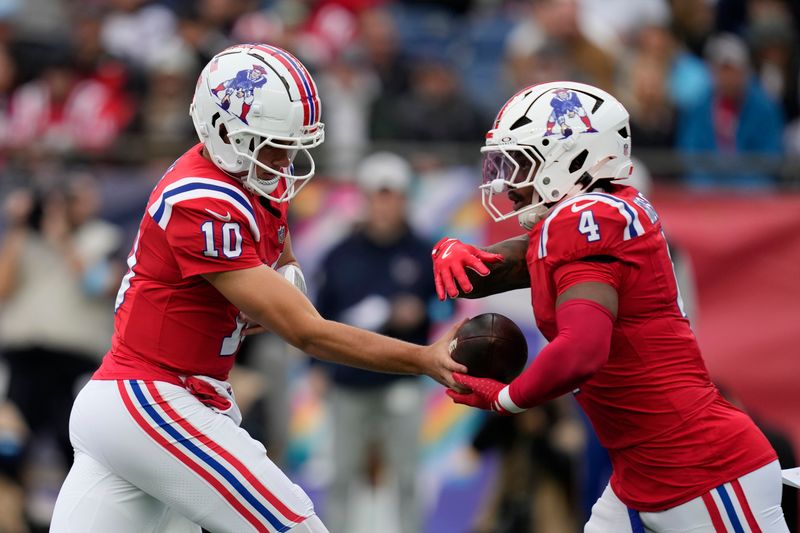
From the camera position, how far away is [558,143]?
13.4 feet

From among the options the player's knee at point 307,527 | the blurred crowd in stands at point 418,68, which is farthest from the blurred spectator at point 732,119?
the player's knee at point 307,527

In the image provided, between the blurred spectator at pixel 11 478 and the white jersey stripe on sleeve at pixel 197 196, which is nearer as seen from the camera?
the white jersey stripe on sleeve at pixel 197 196

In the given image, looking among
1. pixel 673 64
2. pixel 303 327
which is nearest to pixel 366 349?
pixel 303 327

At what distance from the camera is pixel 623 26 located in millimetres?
9734

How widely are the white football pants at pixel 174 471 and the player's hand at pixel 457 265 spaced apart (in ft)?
2.67

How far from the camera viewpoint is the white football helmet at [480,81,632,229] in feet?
13.5

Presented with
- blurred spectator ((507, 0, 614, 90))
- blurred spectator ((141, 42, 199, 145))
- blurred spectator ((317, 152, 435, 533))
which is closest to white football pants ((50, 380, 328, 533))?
blurred spectator ((317, 152, 435, 533))

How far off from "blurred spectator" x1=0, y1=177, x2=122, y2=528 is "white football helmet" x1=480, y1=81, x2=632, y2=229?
13.1 feet

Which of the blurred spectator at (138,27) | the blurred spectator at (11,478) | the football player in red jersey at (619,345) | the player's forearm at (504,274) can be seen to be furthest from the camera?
the blurred spectator at (138,27)

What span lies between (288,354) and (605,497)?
3616 millimetres

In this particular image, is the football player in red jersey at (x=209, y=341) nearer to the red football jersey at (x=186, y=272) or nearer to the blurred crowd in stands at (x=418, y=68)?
the red football jersey at (x=186, y=272)

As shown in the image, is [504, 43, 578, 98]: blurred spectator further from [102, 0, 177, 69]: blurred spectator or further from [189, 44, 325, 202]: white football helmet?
[189, 44, 325, 202]: white football helmet

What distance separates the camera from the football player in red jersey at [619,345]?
12.6 feet

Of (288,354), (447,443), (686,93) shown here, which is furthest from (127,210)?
(686,93)
